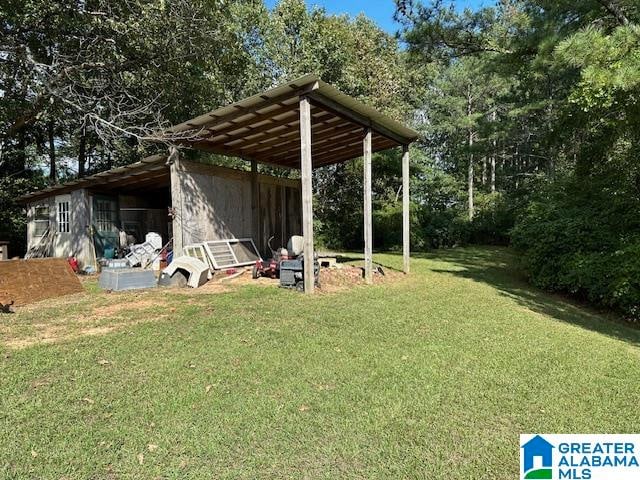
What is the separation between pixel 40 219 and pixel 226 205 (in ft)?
18.3

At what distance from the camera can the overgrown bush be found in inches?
246

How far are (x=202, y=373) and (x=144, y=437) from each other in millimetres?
915

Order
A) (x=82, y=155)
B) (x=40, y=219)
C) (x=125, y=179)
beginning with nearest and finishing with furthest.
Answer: (x=125, y=179)
(x=40, y=219)
(x=82, y=155)

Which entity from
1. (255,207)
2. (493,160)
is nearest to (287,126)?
(255,207)

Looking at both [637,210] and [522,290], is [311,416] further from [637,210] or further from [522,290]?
[637,210]

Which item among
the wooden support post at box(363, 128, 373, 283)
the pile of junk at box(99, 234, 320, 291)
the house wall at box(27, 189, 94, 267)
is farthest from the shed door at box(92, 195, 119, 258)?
the wooden support post at box(363, 128, 373, 283)

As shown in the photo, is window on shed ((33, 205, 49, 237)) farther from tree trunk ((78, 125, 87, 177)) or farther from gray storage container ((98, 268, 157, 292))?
gray storage container ((98, 268, 157, 292))

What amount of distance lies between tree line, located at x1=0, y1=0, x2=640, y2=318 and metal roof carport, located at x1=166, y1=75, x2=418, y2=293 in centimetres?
136

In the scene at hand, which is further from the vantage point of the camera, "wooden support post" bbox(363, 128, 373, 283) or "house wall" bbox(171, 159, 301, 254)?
"house wall" bbox(171, 159, 301, 254)

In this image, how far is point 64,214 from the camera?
404 inches

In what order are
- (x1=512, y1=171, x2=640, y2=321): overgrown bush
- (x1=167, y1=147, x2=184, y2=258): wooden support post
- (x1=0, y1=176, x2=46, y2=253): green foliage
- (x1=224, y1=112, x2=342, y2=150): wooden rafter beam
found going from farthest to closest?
(x1=0, y1=176, x2=46, y2=253): green foliage → (x1=167, y1=147, x2=184, y2=258): wooden support post → (x1=224, y1=112, x2=342, y2=150): wooden rafter beam → (x1=512, y1=171, x2=640, y2=321): overgrown bush

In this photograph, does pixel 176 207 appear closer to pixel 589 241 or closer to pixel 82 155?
pixel 589 241

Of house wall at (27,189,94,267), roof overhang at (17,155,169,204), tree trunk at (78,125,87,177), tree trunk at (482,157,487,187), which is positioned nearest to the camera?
roof overhang at (17,155,169,204)

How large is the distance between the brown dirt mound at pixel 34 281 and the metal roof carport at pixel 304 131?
10.2 ft
